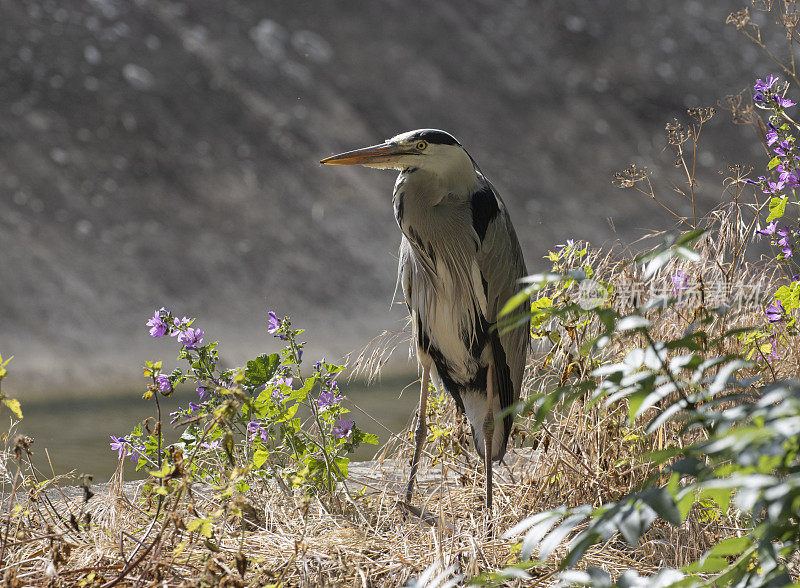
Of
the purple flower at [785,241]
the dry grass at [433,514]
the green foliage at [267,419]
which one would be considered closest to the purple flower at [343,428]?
the green foliage at [267,419]

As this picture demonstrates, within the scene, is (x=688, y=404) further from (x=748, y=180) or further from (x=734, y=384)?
(x=748, y=180)

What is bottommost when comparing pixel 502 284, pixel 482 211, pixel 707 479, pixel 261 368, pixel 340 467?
pixel 707 479

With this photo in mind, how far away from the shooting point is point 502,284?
85.0 inches

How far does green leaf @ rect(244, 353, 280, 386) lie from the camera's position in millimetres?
1986

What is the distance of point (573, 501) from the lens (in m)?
1.93

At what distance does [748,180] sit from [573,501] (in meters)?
0.85

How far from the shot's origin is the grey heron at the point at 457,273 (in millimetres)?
2033

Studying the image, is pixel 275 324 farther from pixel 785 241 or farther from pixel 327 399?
pixel 785 241

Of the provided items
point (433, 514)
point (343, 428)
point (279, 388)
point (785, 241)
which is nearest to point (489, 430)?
point (433, 514)

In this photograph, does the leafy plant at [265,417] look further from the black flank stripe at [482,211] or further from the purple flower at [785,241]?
the purple flower at [785,241]

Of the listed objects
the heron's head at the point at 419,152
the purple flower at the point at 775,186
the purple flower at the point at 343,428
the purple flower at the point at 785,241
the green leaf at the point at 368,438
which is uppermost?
the heron's head at the point at 419,152

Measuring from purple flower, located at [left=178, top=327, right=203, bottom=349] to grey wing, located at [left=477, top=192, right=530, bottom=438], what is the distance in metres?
0.73

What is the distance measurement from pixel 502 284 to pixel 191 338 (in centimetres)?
81

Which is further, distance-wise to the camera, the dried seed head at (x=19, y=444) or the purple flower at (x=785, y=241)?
the purple flower at (x=785, y=241)
